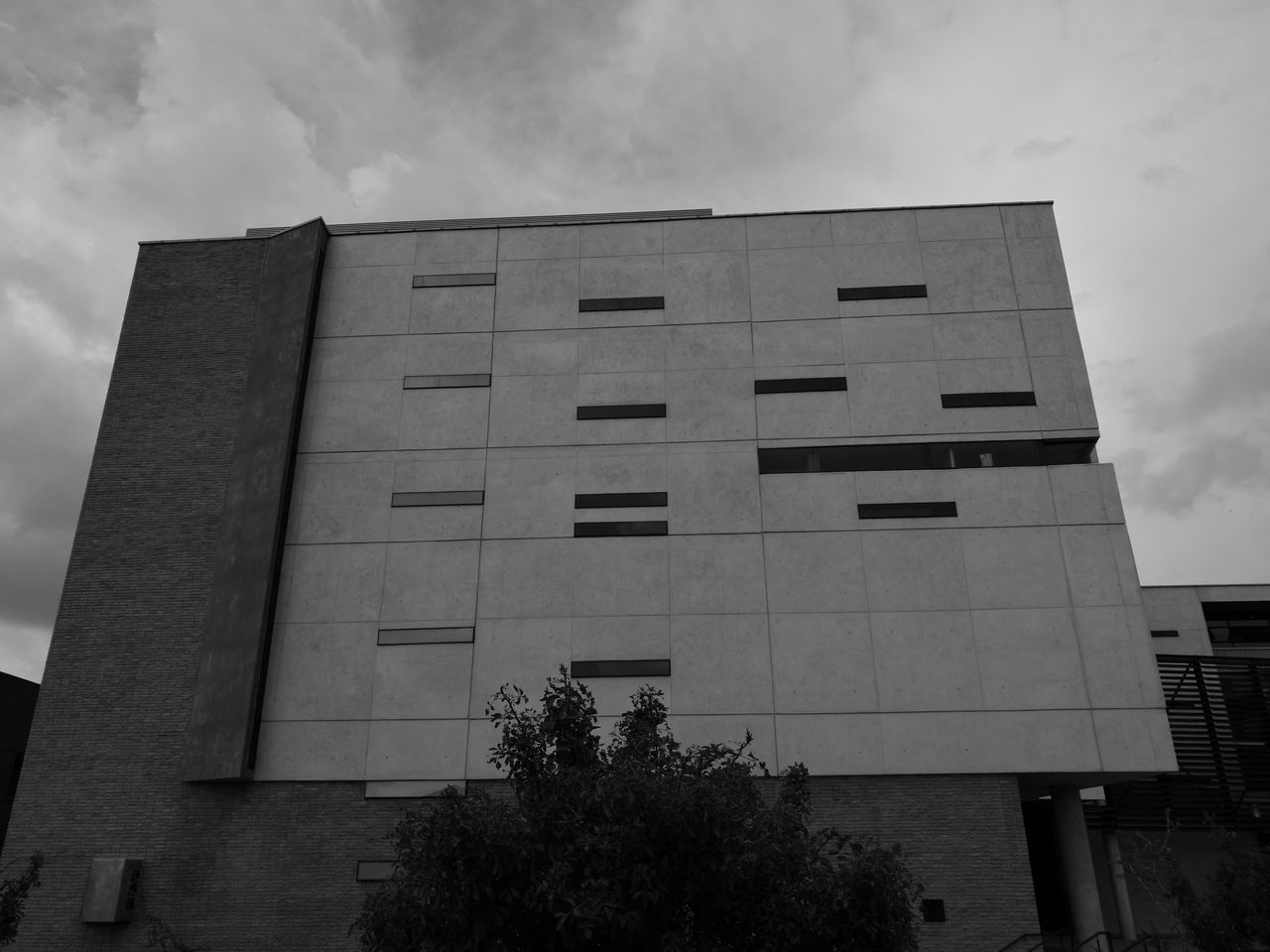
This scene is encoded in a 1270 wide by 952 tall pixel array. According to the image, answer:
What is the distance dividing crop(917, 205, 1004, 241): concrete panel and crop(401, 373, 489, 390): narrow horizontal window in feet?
48.9

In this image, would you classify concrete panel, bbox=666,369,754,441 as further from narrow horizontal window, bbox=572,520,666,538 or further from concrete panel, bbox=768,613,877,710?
concrete panel, bbox=768,613,877,710

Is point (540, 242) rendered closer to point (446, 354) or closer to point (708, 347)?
point (446, 354)

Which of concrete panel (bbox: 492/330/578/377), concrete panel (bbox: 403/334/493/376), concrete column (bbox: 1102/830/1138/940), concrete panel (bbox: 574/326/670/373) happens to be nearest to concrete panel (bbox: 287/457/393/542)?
concrete panel (bbox: 403/334/493/376)

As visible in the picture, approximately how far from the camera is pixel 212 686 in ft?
88.1

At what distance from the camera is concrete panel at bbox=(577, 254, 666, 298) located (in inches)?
1233

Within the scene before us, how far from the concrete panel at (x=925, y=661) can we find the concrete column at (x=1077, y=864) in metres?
5.24

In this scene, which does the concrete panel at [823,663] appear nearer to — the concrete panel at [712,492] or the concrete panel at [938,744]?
the concrete panel at [938,744]

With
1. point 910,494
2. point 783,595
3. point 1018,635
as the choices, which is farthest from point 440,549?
point 1018,635

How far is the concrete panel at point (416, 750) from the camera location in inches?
1022

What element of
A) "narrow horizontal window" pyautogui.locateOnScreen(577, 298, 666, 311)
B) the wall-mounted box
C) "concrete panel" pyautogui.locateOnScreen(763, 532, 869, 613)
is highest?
"narrow horizontal window" pyautogui.locateOnScreen(577, 298, 666, 311)

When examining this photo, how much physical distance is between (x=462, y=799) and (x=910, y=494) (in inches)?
758

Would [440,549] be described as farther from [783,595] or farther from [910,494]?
[910,494]

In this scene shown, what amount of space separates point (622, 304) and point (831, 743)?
14.8 m

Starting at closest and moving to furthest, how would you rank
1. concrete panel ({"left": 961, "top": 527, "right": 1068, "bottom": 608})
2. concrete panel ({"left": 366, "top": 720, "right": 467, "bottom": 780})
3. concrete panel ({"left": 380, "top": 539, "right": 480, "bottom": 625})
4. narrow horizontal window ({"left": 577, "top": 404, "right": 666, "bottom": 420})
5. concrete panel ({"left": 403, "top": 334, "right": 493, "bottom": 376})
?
1. concrete panel ({"left": 366, "top": 720, "right": 467, "bottom": 780})
2. concrete panel ({"left": 961, "top": 527, "right": 1068, "bottom": 608})
3. concrete panel ({"left": 380, "top": 539, "right": 480, "bottom": 625})
4. narrow horizontal window ({"left": 577, "top": 404, "right": 666, "bottom": 420})
5. concrete panel ({"left": 403, "top": 334, "right": 493, "bottom": 376})
